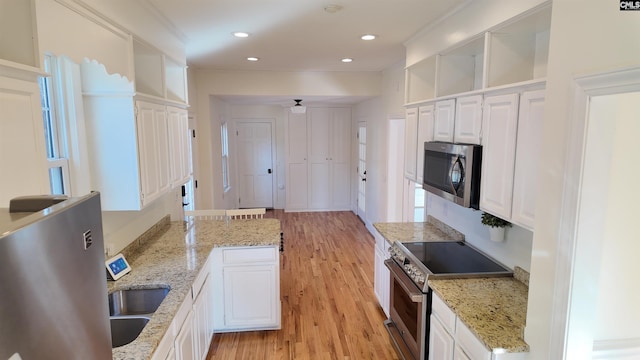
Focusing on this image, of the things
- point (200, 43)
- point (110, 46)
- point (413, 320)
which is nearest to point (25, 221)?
point (110, 46)

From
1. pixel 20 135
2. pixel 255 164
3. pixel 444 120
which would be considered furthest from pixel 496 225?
pixel 255 164

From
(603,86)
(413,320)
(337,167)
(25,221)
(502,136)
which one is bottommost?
(413,320)

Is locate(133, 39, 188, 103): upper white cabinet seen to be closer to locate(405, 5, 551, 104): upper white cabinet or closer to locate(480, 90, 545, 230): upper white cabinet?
locate(405, 5, 551, 104): upper white cabinet

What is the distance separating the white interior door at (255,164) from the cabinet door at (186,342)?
5.98 m

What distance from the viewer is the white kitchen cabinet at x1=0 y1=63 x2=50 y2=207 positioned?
1130mm

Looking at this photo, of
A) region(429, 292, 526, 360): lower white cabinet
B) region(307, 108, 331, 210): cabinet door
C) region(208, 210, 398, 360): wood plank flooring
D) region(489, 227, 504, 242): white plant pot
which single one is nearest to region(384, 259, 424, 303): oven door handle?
region(429, 292, 526, 360): lower white cabinet

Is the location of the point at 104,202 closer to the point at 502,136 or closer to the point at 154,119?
the point at 154,119

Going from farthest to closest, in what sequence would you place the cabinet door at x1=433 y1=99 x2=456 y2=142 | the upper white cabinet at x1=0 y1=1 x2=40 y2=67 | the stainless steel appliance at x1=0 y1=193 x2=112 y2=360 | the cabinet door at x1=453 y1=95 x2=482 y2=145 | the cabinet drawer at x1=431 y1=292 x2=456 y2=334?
the cabinet door at x1=433 y1=99 x2=456 y2=142
the cabinet door at x1=453 y1=95 x2=482 y2=145
the cabinet drawer at x1=431 y1=292 x2=456 y2=334
the upper white cabinet at x1=0 y1=1 x2=40 y2=67
the stainless steel appliance at x1=0 y1=193 x2=112 y2=360

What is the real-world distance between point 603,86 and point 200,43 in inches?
133

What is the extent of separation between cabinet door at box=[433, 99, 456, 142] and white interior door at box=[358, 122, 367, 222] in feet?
12.7

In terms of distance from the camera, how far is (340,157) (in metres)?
8.05

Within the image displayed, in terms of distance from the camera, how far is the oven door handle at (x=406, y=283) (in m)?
2.34

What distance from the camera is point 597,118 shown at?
1.27 metres

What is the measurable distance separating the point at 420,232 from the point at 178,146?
230 centimetres
